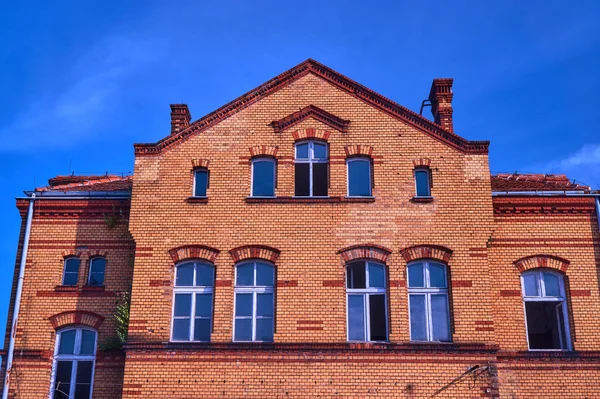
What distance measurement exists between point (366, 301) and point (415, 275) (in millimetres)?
1362

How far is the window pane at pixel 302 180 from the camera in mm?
18188

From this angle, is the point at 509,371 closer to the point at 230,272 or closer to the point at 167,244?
the point at 230,272

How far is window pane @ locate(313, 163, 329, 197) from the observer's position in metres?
18.2

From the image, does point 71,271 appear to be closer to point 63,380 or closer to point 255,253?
point 63,380

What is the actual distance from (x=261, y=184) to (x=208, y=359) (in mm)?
4584

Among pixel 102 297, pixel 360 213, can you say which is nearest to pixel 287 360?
pixel 360 213

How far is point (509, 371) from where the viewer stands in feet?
56.7

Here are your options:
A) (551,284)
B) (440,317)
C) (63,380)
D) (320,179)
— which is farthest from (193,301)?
(551,284)

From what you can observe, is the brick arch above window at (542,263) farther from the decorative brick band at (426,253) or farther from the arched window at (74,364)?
the arched window at (74,364)

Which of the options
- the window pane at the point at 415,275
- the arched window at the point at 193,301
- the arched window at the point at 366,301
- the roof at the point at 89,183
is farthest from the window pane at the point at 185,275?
the window pane at the point at 415,275

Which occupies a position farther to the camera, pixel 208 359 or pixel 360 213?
pixel 360 213

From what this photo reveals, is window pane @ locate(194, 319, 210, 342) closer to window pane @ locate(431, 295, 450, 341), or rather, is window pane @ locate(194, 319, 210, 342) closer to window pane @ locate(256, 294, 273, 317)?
window pane @ locate(256, 294, 273, 317)

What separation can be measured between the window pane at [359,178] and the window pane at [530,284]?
4.56 metres

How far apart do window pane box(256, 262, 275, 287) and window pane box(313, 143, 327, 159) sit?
318 cm
